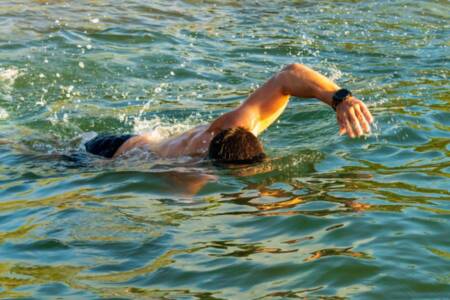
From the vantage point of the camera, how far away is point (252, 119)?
645 cm

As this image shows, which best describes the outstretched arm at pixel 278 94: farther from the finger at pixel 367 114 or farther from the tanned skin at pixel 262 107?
the finger at pixel 367 114

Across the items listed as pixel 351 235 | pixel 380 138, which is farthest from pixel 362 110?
pixel 380 138

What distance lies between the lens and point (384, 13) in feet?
45.2

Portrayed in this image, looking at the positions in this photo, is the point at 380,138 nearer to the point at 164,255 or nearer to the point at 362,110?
the point at 362,110

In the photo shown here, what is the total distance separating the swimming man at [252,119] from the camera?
606 cm

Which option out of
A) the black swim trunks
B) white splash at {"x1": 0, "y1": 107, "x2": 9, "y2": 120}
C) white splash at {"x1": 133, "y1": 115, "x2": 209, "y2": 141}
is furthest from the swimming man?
white splash at {"x1": 0, "y1": 107, "x2": 9, "y2": 120}

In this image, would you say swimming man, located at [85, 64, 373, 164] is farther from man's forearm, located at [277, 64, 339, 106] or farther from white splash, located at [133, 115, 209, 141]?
white splash, located at [133, 115, 209, 141]

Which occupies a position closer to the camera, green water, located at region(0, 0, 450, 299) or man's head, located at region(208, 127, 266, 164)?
green water, located at region(0, 0, 450, 299)

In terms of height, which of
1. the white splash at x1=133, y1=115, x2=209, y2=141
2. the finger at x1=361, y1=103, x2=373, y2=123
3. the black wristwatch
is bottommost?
the white splash at x1=133, y1=115, x2=209, y2=141

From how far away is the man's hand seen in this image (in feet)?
18.0

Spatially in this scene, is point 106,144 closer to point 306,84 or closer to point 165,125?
point 165,125

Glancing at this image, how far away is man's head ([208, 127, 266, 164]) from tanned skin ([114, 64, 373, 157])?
19cm

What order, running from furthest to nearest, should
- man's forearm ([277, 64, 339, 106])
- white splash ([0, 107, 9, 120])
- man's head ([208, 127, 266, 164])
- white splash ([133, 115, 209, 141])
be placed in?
white splash ([0, 107, 9, 120])
white splash ([133, 115, 209, 141])
man's head ([208, 127, 266, 164])
man's forearm ([277, 64, 339, 106])

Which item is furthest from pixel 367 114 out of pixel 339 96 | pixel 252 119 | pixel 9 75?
pixel 9 75
